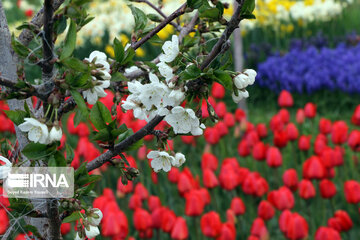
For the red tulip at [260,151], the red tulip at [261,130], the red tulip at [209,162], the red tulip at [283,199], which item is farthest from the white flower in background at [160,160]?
the red tulip at [261,130]

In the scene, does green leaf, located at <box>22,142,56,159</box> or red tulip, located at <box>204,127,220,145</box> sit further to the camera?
red tulip, located at <box>204,127,220,145</box>

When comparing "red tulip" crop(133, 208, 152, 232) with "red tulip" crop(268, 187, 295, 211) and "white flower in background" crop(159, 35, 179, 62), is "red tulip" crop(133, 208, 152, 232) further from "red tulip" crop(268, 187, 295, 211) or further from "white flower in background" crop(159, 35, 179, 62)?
"white flower in background" crop(159, 35, 179, 62)

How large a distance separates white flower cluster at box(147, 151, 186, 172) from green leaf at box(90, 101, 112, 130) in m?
0.10

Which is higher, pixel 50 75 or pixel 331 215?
pixel 50 75

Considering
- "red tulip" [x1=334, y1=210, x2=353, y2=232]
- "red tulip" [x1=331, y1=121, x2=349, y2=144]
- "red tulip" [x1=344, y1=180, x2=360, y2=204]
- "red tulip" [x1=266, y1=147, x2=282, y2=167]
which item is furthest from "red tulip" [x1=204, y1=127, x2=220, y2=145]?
"red tulip" [x1=334, y1=210, x2=353, y2=232]

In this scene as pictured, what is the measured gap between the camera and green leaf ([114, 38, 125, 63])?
0.88m

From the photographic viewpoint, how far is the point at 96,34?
6.40 m

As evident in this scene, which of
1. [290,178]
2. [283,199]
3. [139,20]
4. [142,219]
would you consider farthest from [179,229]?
[139,20]

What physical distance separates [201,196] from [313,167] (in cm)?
61

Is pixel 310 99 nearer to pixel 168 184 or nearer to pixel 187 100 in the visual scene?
pixel 168 184

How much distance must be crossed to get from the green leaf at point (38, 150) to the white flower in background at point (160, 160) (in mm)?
212

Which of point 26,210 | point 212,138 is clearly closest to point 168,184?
point 212,138

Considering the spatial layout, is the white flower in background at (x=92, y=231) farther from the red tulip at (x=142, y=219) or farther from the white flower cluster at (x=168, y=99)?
the red tulip at (x=142, y=219)

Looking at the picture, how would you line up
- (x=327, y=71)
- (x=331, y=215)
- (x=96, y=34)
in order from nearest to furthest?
1. (x=331, y=215)
2. (x=327, y=71)
3. (x=96, y=34)
